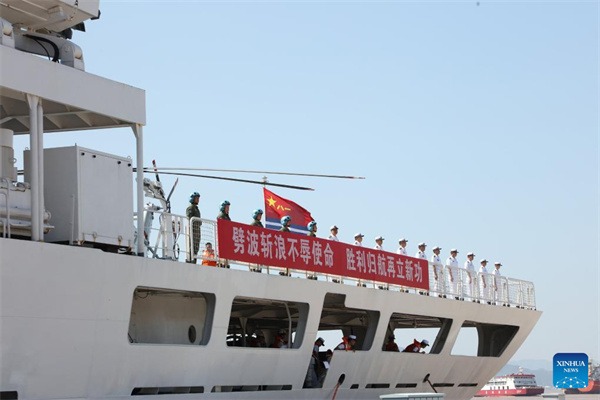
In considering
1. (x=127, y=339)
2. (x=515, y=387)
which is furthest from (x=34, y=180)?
(x=515, y=387)

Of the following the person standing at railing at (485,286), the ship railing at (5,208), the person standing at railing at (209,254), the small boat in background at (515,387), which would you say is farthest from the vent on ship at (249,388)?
the small boat in background at (515,387)

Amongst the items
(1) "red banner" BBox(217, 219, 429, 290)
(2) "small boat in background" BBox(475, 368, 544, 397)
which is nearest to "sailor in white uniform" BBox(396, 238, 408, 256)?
(1) "red banner" BBox(217, 219, 429, 290)

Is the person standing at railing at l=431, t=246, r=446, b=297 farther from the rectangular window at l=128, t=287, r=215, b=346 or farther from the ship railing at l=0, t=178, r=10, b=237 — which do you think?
the ship railing at l=0, t=178, r=10, b=237

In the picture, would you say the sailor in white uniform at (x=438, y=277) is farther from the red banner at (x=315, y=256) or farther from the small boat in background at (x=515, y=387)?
the small boat in background at (x=515, y=387)

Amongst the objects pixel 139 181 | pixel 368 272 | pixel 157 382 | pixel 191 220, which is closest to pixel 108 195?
pixel 139 181

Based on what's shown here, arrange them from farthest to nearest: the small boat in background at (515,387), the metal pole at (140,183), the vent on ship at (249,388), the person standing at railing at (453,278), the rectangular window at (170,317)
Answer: the small boat in background at (515,387), the person standing at railing at (453,278), the vent on ship at (249,388), the rectangular window at (170,317), the metal pole at (140,183)

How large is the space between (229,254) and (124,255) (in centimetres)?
263

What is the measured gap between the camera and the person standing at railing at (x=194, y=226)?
55.8ft

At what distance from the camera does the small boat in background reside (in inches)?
3081

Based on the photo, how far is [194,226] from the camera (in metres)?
17.3

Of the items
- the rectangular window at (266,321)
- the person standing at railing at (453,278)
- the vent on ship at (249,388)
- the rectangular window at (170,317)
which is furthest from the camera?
the person standing at railing at (453,278)

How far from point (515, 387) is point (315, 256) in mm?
65446

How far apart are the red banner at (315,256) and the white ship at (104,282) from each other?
8cm

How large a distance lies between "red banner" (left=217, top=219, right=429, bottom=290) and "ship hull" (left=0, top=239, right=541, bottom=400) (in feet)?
1.09
